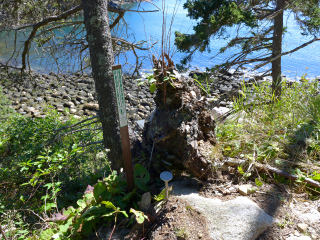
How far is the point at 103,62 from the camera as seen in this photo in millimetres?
3033

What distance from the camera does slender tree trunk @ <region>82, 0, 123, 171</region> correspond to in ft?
9.76

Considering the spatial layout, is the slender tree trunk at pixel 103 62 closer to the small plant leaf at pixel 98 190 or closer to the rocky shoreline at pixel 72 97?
the small plant leaf at pixel 98 190

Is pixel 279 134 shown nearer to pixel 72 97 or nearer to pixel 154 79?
pixel 154 79

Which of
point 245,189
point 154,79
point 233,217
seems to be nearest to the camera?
point 233,217

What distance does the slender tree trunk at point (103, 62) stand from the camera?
297 centimetres

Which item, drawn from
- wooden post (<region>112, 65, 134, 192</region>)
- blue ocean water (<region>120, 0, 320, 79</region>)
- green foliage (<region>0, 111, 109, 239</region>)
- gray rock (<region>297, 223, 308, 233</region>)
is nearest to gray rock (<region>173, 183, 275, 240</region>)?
gray rock (<region>297, 223, 308, 233</region>)

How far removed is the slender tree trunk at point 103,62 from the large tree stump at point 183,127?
0.47 metres

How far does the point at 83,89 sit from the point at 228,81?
7220 mm

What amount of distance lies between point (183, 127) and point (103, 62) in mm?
1264

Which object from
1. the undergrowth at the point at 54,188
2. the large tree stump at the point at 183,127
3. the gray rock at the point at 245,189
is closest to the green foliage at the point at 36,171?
the undergrowth at the point at 54,188

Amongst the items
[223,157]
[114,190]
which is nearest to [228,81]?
[223,157]

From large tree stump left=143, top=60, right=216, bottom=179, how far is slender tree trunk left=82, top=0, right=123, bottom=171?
1.55ft

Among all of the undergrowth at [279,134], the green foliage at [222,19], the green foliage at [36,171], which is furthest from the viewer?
the green foliage at [222,19]

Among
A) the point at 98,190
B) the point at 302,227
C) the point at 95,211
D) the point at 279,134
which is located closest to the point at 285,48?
the point at 279,134
